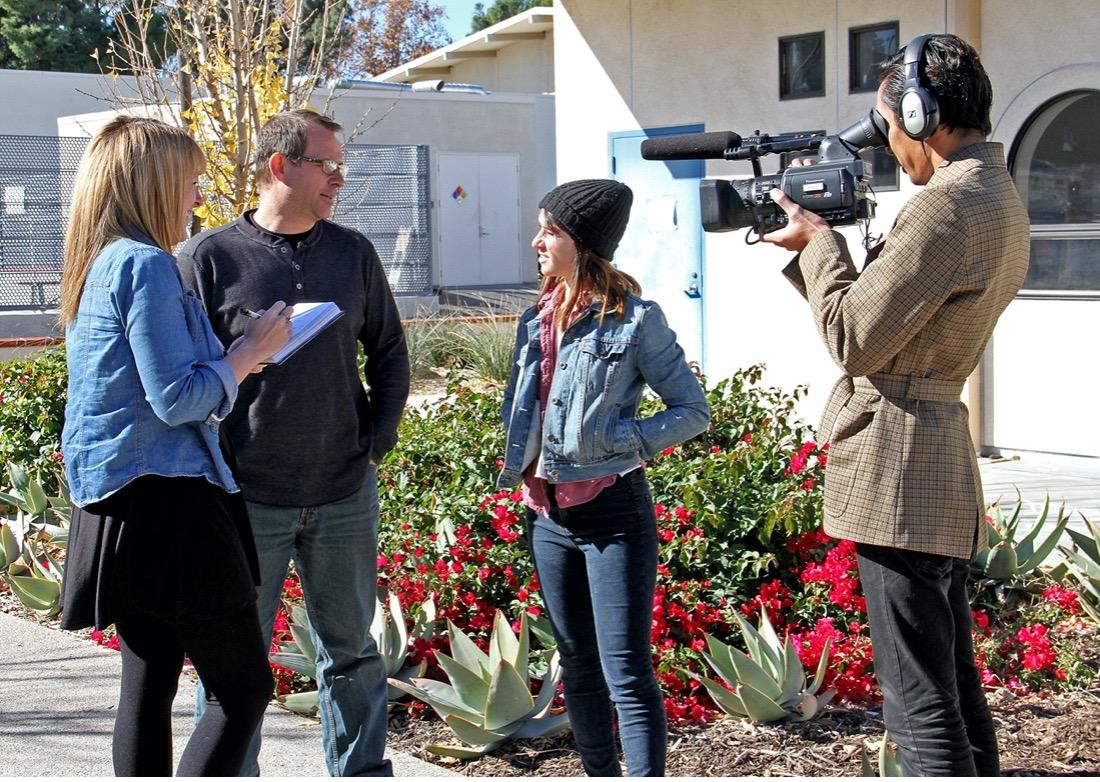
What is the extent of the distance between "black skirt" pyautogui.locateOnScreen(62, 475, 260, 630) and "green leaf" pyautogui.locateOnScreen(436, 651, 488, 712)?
1.28 m

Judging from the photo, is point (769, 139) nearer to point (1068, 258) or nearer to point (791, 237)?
point (791, 237)

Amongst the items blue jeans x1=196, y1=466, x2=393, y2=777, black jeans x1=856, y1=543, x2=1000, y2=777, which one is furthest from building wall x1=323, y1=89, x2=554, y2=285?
black jeans x1=856, y1=543, x2=1000, y2=777

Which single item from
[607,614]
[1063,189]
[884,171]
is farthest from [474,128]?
[607,614]

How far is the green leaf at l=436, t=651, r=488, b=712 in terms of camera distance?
423cm

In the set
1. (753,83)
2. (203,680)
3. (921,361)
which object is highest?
(753,83)

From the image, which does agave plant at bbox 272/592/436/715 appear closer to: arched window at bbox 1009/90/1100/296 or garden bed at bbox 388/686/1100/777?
garden bed at bbox 388/686/1100/777

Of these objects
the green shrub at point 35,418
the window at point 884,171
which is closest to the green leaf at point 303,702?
the green shrub at point 35,418

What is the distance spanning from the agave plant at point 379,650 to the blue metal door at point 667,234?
5.91 meters

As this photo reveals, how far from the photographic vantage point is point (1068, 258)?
8289 millimetres

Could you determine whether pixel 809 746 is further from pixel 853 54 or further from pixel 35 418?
pixel 853 54

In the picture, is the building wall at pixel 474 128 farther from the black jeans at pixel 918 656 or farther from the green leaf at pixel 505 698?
the black jeans at pixel 918 656

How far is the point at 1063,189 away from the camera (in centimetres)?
827

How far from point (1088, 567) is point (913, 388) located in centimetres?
245

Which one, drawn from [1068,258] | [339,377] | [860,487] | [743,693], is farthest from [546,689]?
[1068,258]
